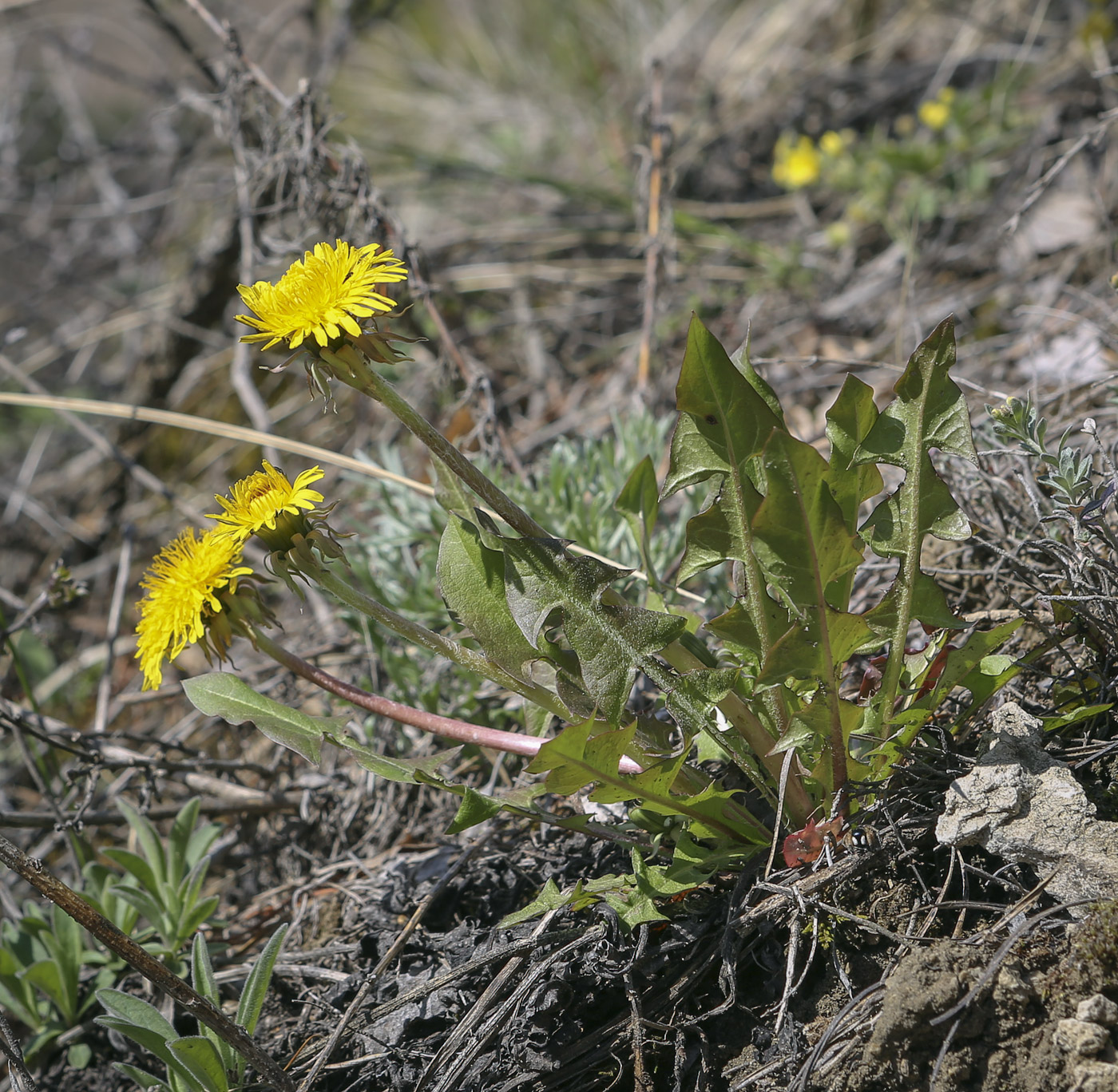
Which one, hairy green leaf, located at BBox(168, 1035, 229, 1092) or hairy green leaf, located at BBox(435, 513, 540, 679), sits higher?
hairy green leaf, located at BBox(435, 513, 540, 679)

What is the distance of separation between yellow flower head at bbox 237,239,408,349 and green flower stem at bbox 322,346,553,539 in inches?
2.1

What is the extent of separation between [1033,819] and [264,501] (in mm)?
1393

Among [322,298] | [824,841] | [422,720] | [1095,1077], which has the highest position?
[322,298]

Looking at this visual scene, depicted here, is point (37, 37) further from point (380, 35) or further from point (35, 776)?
point (35, 776)

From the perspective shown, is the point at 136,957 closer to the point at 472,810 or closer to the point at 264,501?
the point at 472,810

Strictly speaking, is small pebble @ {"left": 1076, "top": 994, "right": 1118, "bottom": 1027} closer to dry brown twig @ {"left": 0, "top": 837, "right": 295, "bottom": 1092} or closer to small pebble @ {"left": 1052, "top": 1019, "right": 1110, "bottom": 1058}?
small pebble @ {"left": 1052, "top": 1019, "right": 1110, "bottom": 1058}

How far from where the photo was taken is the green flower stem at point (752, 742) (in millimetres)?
1677

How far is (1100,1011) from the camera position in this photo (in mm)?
1310

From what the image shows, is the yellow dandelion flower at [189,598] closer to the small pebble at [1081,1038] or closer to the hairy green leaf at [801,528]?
the hairy green leaf at [801,528]

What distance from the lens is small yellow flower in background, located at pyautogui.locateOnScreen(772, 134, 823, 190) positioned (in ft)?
13.1

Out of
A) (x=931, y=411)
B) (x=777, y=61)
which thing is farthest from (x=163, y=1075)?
(x=777, y=61)

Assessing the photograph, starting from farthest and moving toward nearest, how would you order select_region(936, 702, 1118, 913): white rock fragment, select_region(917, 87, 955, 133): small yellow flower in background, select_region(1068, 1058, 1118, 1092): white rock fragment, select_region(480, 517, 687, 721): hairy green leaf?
select_region(917, 87, 955, 133): small yellow flower in background → select_region(480, 517, 687, 721): hairy green leaf → select_region(936, 702, 1118, 913): white rock fragment → select_region(1068, 1058, 1118, 1092): white rock fragment

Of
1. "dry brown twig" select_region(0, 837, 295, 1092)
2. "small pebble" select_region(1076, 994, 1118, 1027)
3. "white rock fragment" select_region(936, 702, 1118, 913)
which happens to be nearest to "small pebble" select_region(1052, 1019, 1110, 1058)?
"small pebble" select_region(1076, 994, 1118, 1027)

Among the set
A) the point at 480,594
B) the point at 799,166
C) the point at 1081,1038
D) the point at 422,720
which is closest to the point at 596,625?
the point at 480,594
